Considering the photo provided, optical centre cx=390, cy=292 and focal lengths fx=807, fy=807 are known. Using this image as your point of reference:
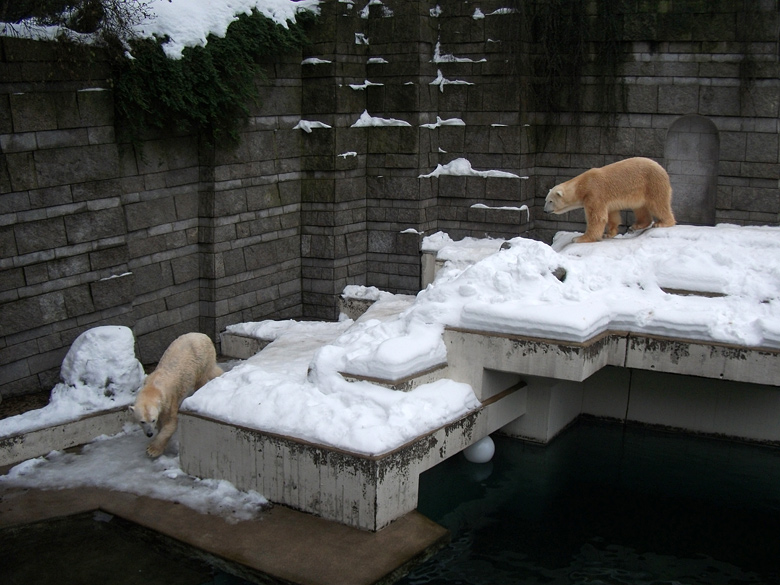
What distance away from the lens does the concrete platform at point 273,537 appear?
5.50m

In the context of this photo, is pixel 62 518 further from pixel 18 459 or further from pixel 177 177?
pixel 177 177

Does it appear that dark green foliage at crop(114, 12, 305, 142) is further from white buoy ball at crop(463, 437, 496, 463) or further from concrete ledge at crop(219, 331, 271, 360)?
white buoy ball at crop(463, 437, 496, 463)

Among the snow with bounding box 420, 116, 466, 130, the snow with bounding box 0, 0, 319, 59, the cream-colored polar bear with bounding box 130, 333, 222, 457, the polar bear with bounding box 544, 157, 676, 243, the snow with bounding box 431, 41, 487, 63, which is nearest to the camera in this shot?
the cream-colored polar bear with bounding box 130, 333, 222, 457

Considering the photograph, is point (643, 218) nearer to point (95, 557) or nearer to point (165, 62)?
point (165, 62)

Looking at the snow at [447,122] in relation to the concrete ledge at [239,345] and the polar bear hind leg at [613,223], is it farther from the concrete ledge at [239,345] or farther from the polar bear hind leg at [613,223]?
the concrete ledge at [239,345]

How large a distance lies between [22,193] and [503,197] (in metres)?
6.89

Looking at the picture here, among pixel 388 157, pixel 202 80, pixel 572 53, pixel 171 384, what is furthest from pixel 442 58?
pixel 171 384

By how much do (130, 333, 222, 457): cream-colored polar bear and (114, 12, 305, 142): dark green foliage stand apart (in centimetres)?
272

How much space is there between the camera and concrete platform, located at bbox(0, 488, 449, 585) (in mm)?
5504

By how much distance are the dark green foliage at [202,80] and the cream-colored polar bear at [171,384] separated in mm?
2724

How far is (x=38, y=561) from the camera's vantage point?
228 inches

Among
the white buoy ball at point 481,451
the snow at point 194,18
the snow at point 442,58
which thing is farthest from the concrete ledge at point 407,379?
the snow at point 442,58

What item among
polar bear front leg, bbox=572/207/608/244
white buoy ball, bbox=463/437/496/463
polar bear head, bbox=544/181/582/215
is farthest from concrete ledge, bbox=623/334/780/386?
polar bear head, bbox=544/181/582/215

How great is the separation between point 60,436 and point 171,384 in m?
1.11
